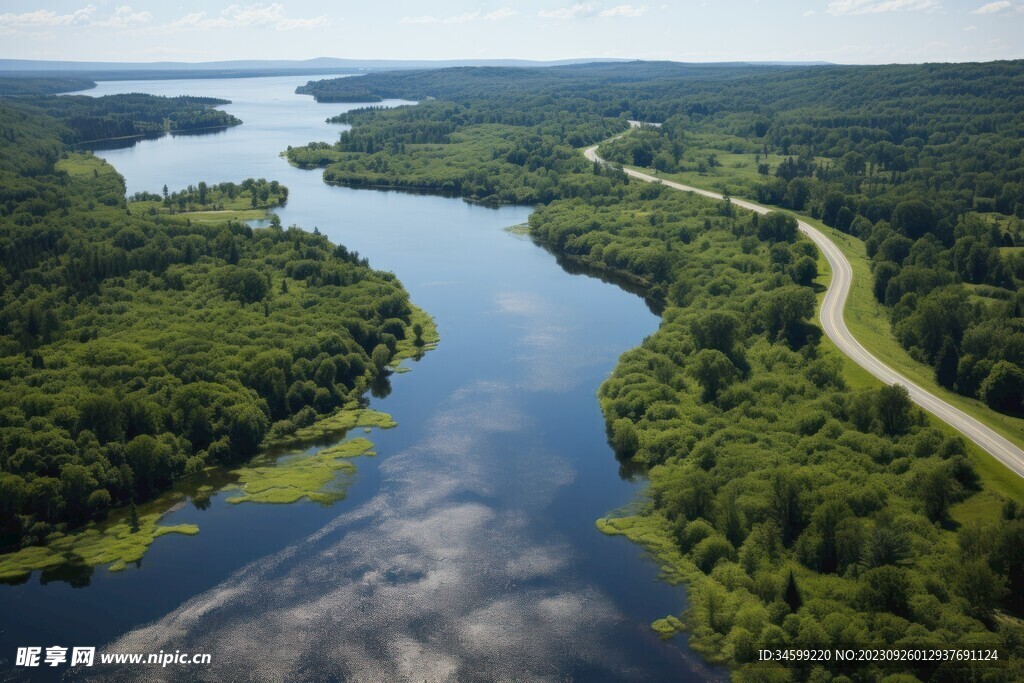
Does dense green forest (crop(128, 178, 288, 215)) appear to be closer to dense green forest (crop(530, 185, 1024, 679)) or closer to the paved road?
dense green forest (crop(530, 185, 1024, 679))

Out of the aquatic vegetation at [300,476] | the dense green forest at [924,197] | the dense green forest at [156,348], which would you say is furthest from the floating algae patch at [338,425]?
the dense green forest at [924,197]

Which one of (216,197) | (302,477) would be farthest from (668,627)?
(216,197)

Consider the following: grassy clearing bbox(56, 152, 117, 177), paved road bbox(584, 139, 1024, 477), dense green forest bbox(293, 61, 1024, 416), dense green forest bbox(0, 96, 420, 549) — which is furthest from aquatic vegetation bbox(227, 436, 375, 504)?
grassy clearing bbox(56, 152, 117, 177)

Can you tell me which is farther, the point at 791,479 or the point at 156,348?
the point at 156,348

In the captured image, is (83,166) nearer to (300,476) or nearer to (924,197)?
(300,476)

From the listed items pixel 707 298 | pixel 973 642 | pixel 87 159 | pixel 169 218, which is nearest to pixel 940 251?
pixel 707 298

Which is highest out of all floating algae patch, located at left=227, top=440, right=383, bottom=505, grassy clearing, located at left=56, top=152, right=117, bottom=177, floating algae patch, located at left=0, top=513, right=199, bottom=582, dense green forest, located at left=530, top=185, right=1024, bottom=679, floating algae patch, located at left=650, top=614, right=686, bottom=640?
grassy clearing, located at left=56, top=152, right=117, bottom=177

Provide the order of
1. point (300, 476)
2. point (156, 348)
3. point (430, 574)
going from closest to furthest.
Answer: point (430, 574), point (300, 476), point (156, 348)
